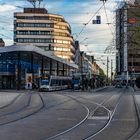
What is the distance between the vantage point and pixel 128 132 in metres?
18.3

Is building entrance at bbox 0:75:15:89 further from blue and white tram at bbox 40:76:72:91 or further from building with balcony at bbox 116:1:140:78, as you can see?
building with balcony at bbox 116:1:140:78

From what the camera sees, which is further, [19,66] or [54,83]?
[19,66]

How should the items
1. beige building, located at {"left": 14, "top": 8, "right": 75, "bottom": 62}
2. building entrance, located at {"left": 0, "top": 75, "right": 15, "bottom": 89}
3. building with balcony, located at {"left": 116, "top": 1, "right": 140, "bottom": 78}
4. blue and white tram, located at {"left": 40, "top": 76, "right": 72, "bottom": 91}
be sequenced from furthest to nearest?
beige building, located at {"left": 14, "top": 8, "right": 75, "bottom": 62} < building entrance, located at {"left": 0, "top": 75, "right": 15, "bottom": 89} < blue and white tram, located at {"left": 40, "top": 76, "right": 72, "bottom": 91} < building with balcony, located at {"left": 116, "top": 1, "right": 140, "bottom": 78}

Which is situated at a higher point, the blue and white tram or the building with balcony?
the building with balcony

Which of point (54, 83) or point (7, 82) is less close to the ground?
point (7, 82)

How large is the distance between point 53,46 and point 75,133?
13995cm

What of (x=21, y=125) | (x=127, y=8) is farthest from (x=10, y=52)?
(x=21, y=125)

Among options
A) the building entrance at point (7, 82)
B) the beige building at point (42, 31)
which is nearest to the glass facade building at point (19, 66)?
the building entrance at point (7, 82)

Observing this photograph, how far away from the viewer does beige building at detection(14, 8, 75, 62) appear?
134m

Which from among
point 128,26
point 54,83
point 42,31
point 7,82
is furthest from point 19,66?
point 42,31

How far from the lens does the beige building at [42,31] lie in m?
134

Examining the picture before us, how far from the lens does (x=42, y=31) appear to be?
146 m

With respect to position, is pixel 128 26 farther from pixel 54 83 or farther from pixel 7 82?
pixel 7 82

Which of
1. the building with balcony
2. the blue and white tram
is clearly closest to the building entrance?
the blue and white tram
